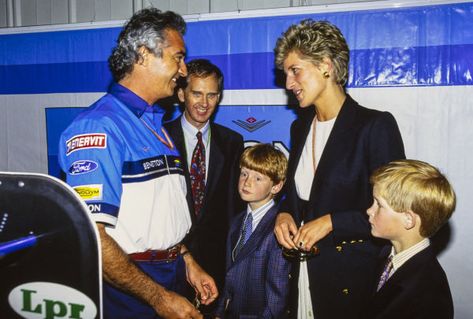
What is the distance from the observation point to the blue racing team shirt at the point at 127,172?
4.41ft

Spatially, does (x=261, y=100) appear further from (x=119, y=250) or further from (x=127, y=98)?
(x=119, y=250)

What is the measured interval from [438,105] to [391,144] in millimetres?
1231

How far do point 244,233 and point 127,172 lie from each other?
932 millimetres

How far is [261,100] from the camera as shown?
118 inches

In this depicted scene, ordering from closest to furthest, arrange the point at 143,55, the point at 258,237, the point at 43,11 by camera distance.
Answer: the point at 143,55 < the point at 258,237 < the point at 43,11

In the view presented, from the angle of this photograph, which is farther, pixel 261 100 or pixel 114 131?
pixel 261 100

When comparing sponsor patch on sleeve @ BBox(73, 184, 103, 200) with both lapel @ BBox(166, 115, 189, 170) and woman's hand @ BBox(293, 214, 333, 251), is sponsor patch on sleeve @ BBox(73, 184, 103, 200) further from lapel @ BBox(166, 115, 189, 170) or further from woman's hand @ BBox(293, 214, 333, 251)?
lapel @ BBox(166, 115, 189, 170)

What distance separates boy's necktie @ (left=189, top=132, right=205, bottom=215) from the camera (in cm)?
246

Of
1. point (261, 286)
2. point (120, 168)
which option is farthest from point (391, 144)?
point (120, 168)

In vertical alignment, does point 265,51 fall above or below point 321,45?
above

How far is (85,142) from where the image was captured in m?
1.37

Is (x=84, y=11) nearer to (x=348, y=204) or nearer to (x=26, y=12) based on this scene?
(x=26, y=12)

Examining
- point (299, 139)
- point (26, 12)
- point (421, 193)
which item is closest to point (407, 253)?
point (421, 193)

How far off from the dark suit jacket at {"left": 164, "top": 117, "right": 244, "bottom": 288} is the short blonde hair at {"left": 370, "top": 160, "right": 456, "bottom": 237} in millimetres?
1235
